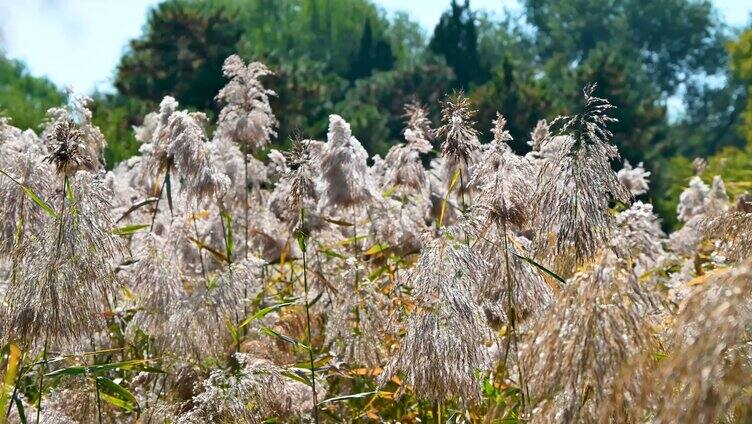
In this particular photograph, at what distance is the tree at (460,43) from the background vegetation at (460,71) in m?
0.05

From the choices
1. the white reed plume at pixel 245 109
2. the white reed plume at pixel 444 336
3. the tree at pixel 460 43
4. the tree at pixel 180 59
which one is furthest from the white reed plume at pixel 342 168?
the tree at pixel 460 43

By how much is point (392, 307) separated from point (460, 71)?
136ft

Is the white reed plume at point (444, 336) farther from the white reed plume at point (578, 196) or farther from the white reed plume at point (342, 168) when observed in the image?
the white reed plume at point (342, 168)

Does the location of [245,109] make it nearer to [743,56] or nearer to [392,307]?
[392,307]

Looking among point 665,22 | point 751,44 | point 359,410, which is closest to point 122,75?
point 751,44

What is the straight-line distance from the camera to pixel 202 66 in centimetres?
2956

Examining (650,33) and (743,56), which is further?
(650,33)

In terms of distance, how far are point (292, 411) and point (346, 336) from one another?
53 centimetres

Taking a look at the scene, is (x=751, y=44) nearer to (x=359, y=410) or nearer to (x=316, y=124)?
(x=316, y=124)

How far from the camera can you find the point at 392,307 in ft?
16.0

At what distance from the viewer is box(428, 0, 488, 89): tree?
152 ft

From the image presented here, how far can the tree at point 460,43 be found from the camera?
152 ft

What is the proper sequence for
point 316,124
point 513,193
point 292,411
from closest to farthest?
point 513,193, point 292,411, point 316,124

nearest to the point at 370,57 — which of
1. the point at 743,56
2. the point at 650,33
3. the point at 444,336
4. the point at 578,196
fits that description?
the point at 743,56
